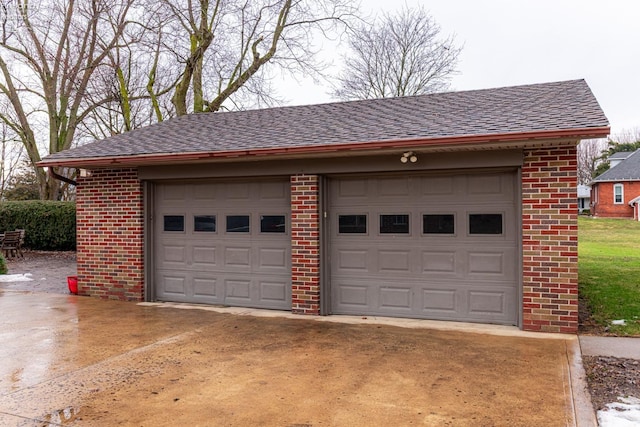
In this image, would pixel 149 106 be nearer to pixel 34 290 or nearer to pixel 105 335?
pixel 34 290

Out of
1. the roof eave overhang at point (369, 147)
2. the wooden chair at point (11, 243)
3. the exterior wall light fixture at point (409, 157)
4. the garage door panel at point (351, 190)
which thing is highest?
the roof eave overhang at point (369, 147)

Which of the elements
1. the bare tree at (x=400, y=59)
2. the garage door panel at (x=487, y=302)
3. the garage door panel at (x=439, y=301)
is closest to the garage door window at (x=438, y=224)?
the garage door panel at (x=439, y=301)

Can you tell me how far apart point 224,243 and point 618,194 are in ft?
110

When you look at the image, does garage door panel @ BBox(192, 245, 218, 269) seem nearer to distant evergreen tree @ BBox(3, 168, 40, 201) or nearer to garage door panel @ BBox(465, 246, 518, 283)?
garage door panel @ BBox(465, 246, 518, 283)

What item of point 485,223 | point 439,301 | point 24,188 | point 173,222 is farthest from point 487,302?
point 24,188

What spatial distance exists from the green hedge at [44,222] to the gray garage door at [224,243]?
10.2 metres

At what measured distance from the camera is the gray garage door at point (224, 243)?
7.56 meters

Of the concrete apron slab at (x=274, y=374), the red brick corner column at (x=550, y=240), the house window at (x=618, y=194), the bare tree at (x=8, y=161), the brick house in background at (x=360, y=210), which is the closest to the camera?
the concrete apron slab at (x=274, y=374)

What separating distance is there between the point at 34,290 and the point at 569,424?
9.69 metres

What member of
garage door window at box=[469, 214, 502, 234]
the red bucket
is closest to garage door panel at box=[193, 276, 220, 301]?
the red bucket

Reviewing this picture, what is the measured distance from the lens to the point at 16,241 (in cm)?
1520

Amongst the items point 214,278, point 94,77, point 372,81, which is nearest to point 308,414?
point 214,278

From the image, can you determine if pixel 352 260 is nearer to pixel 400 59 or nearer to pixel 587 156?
pixel 400 59

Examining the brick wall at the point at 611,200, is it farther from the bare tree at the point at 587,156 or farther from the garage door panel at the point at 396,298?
the garage door panel at the point at 396,298
